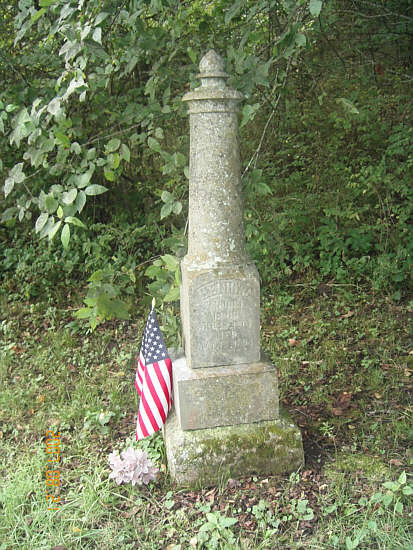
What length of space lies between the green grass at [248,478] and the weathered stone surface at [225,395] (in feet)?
1.19

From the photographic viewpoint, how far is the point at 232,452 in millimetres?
3029

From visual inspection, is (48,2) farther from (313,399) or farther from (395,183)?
(395,183)

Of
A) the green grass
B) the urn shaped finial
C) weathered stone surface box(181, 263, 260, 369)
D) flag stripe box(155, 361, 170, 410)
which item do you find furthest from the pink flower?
the urn shaped finial

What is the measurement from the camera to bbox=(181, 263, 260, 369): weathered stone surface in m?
2.93

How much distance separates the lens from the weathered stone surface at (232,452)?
9.85 ft

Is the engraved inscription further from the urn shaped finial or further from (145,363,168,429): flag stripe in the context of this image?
the urn shaped finial

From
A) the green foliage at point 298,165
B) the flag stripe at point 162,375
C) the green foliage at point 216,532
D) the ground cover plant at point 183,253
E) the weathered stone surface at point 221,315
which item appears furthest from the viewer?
the green foliage at point 298,165

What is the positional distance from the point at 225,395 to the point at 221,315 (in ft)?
1.51

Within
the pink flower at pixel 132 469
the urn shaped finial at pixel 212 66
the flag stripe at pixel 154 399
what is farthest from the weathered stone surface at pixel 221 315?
the urn shaped finial at pixel 212 66

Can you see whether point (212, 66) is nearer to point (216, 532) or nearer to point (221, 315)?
point (221, 315)

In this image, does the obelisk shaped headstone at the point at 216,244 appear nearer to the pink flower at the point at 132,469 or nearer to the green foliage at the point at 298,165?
the pink flower at the point at 132,469

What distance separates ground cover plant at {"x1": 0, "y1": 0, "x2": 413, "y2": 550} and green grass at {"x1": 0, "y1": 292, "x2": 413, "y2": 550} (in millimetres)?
14

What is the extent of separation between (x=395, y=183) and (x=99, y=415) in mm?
3892

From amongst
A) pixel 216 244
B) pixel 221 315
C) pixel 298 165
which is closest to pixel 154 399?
pixel 221 315
